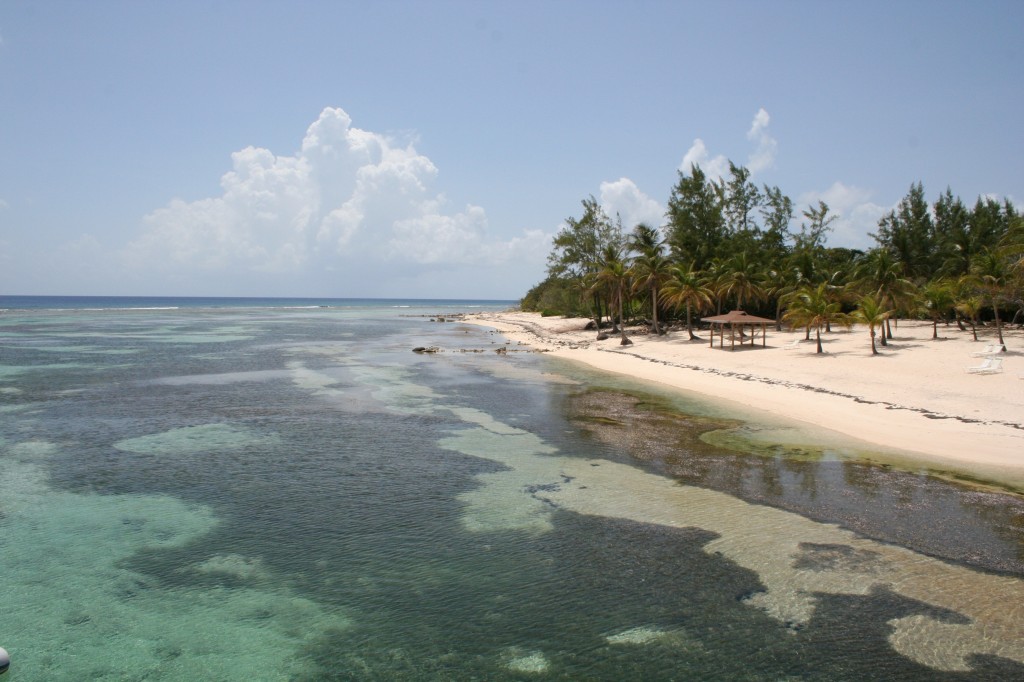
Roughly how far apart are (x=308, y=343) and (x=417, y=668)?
4688cm

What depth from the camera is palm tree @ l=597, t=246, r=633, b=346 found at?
151ft

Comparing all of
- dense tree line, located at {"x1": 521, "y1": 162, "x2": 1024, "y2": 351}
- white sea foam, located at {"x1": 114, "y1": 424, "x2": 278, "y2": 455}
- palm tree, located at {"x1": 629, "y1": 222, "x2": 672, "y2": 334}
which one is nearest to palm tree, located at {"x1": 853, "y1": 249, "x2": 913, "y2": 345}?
dense tree line, located at {"x1": 521, "y1": 162, "x2": 1024, "y2": 351}

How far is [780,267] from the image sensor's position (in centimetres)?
5153

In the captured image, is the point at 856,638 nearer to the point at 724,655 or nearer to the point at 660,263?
the point at 724,655

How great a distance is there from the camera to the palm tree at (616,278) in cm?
4597

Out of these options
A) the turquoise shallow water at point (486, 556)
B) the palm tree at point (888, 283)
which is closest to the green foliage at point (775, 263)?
the palm tree at point (888, 283)

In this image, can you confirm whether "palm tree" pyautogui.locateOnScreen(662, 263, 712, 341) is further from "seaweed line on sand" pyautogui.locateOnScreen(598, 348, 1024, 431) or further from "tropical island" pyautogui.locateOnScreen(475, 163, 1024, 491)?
"seaweed line on sand" pyautogui.locateOnScreen(598, 348, 1024, 431)

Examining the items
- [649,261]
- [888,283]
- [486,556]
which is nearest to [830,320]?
[888,283]

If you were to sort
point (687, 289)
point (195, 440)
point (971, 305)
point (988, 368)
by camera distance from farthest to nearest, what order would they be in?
point (687, 289)
point (971, 305)
point (988, 368)
point (195, 440)

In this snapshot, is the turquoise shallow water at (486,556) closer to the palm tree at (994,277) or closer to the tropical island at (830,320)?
the tropical island at (830,320)

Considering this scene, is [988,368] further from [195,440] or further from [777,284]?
[777,284]

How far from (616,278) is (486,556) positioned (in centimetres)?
3842

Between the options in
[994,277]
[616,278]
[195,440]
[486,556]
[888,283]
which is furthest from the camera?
[616,278]

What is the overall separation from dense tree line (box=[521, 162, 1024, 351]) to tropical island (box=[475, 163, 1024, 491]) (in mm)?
157
